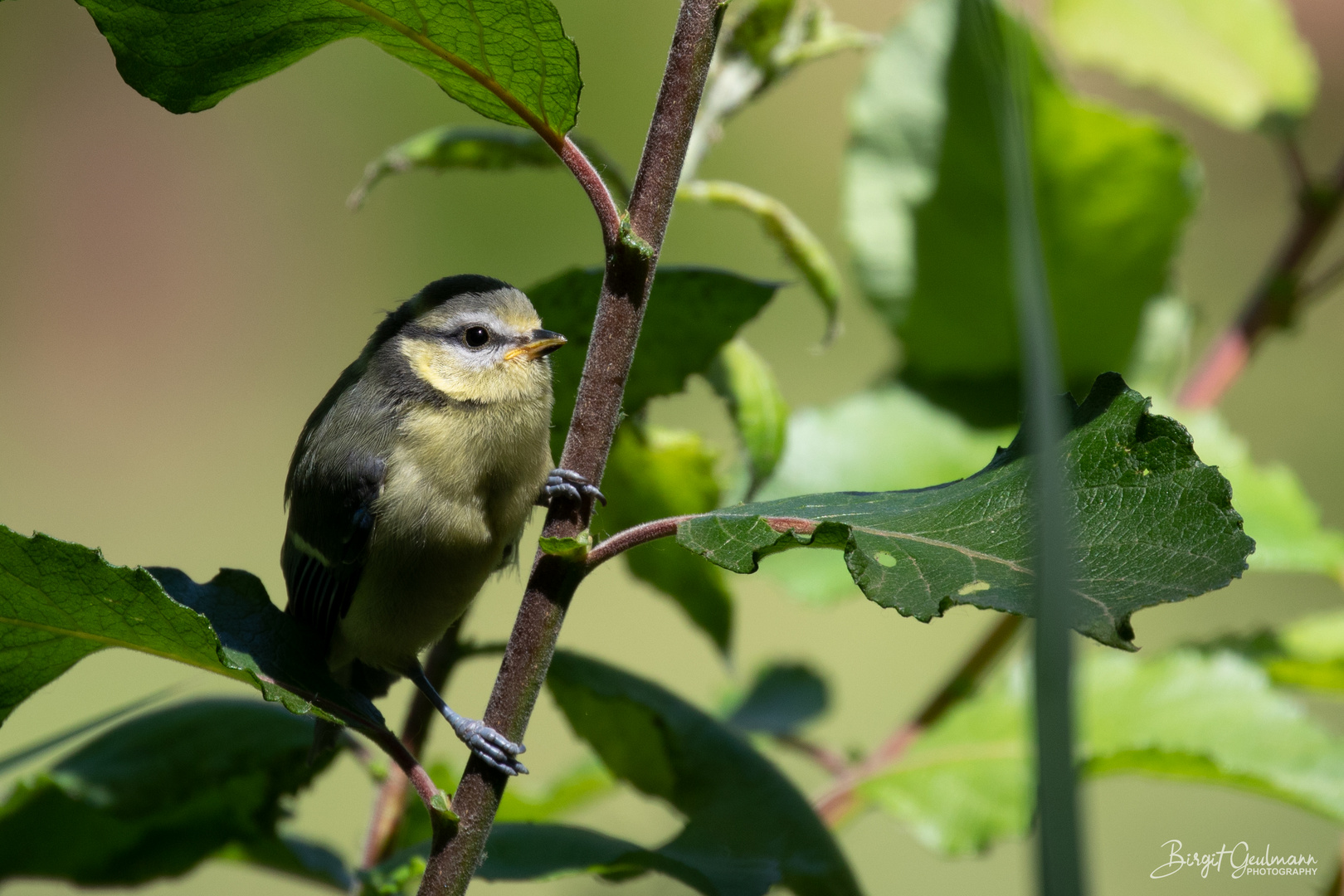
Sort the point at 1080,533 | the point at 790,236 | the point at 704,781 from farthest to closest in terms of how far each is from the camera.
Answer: the point at 790,236, the point at 704,781, the point at 1080,533

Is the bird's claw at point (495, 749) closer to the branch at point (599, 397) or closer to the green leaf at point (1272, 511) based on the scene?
the branch at point (599, 397)

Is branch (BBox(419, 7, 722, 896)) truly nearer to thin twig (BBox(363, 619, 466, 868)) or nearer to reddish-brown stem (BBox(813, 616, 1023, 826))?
thin twig (BBox(363, 619, 466, 868))

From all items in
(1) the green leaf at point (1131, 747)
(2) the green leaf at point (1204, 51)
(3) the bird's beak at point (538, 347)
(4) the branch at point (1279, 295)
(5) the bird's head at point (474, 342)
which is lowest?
(1) the green leaf at point (1131, 747)

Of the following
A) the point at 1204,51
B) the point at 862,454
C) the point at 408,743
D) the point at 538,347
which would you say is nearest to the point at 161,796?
the point at 408,743

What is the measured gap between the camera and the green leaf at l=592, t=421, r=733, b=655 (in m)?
0.93

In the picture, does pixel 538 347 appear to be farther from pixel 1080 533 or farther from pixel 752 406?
pixel 1080 533

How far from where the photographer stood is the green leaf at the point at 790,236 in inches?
35.1

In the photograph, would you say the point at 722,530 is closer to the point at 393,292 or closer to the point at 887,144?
the point at 887,144

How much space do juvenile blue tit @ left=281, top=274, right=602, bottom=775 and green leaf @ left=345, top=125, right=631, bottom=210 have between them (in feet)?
0.38

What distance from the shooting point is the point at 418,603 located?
95 cm

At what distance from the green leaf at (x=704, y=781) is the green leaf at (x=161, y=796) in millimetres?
219

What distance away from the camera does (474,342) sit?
3.52 feet

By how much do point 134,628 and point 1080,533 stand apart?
0.46m

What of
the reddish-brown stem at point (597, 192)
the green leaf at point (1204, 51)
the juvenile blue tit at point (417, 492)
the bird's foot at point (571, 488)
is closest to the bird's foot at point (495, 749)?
the bird's foot at point (571, 488)
